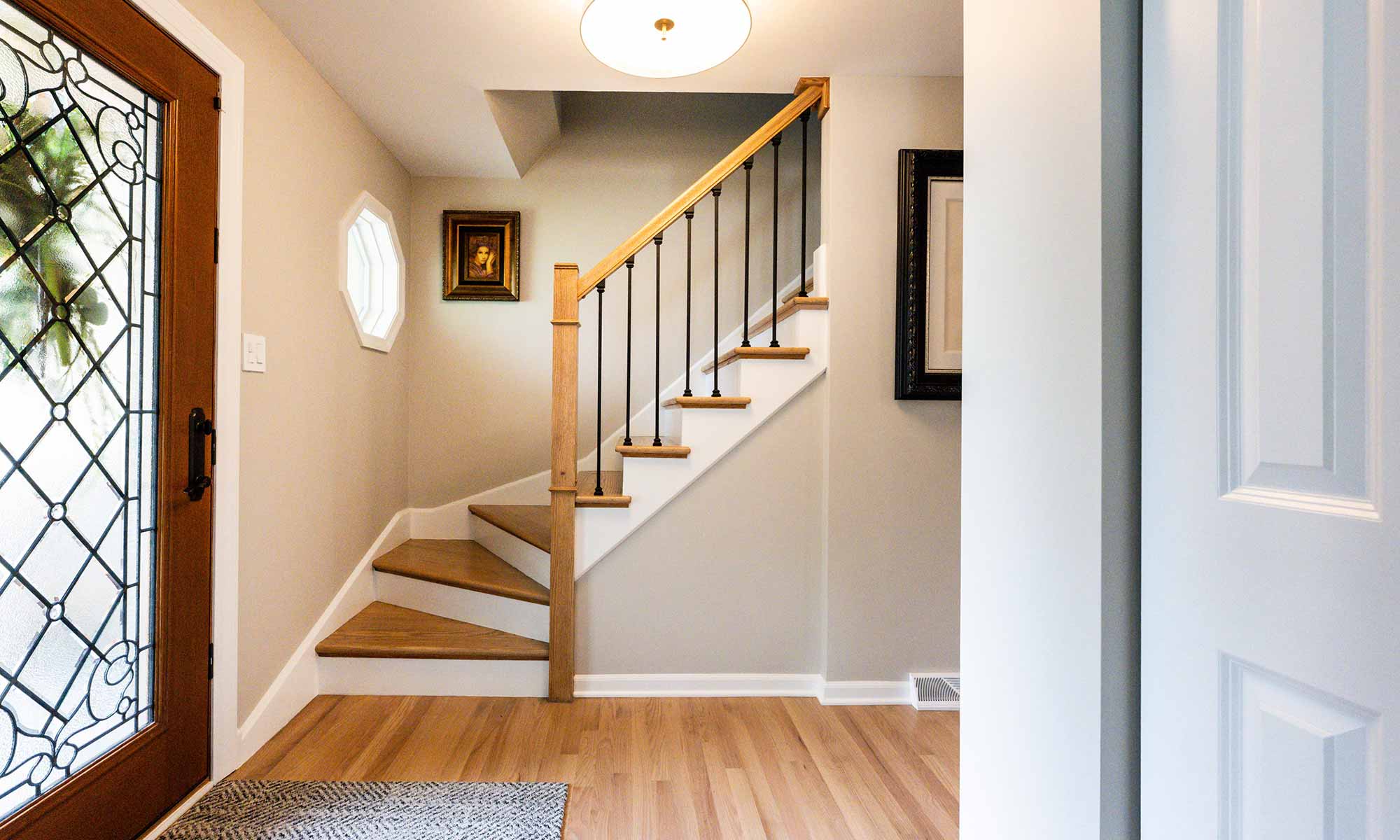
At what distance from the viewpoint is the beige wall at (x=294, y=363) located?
2186 millimetres

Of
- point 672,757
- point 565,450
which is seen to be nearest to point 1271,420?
point 672,757

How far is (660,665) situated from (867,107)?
7.72 feet

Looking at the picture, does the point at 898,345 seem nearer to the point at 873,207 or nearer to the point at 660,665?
the point at 873,207

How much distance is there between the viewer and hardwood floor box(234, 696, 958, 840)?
6.25ft

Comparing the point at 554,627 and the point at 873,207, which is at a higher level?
the point at 873,207

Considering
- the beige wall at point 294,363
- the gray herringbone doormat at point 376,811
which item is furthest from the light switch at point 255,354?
the gray herringbone doormat at point 376,811

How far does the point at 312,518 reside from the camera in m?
2.63

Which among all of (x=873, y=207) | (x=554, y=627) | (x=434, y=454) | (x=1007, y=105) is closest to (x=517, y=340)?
(x=434, y=454)

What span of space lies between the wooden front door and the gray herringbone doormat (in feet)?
0.43

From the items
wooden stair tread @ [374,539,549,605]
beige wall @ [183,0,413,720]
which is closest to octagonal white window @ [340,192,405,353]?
beige wall @ [183,0,413,720]

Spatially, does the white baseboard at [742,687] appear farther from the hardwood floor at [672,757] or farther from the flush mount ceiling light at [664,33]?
the flush mount ceiling light at [664,33]

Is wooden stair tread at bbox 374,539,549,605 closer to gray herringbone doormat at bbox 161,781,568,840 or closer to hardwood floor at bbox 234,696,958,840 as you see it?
hardwood floor at bbox 234,696,958,840

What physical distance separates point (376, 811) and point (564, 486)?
118 cm

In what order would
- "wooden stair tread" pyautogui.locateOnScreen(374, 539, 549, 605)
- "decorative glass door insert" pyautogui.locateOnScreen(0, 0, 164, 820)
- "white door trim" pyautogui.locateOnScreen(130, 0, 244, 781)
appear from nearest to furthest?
1. "decorative glass door insert" pyautogui.locateOnScreen(0, 0, 164, 820)
2. "white door trim" pyautogui.locateOnScreen(130, 0, 244, 781)
3. "wooden stair tread" pyautogui.locateOnScreen(374, 539, 549, 605)
